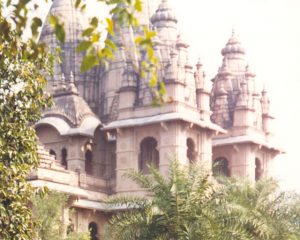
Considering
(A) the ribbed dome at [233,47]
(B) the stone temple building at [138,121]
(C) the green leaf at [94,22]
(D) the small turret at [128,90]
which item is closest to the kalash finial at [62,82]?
(B) the stone temple building at [138,121]

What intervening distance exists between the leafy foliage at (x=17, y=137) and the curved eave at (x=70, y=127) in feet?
70.7

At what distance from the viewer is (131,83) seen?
3453 cm

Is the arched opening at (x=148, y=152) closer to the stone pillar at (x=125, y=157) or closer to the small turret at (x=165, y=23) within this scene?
the stone pillar at (x=125, y=157)

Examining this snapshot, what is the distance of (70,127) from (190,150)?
16.7 ft

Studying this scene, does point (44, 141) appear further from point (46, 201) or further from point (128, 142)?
point (46, 201)

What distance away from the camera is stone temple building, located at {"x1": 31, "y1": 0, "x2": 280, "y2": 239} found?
33.0 meters

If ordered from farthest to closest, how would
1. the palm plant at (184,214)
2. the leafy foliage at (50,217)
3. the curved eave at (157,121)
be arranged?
the curved eave at (157,121) → the leafy foliage at (50,217) → the palm plant at (184,214)

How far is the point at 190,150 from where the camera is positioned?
116ft

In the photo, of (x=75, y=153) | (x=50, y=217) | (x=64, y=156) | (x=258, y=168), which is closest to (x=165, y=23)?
(x=75, y=153)

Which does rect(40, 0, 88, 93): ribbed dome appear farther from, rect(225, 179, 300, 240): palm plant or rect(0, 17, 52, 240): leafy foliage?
rect(0, 17, 52, 240): leafy foliage

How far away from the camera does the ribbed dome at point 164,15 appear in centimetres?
3603

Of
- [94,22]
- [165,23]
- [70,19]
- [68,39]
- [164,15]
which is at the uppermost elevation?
[70,19]

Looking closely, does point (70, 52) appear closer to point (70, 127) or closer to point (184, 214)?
point (70, 127)

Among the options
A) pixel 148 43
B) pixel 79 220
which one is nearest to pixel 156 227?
pixel 148 43
